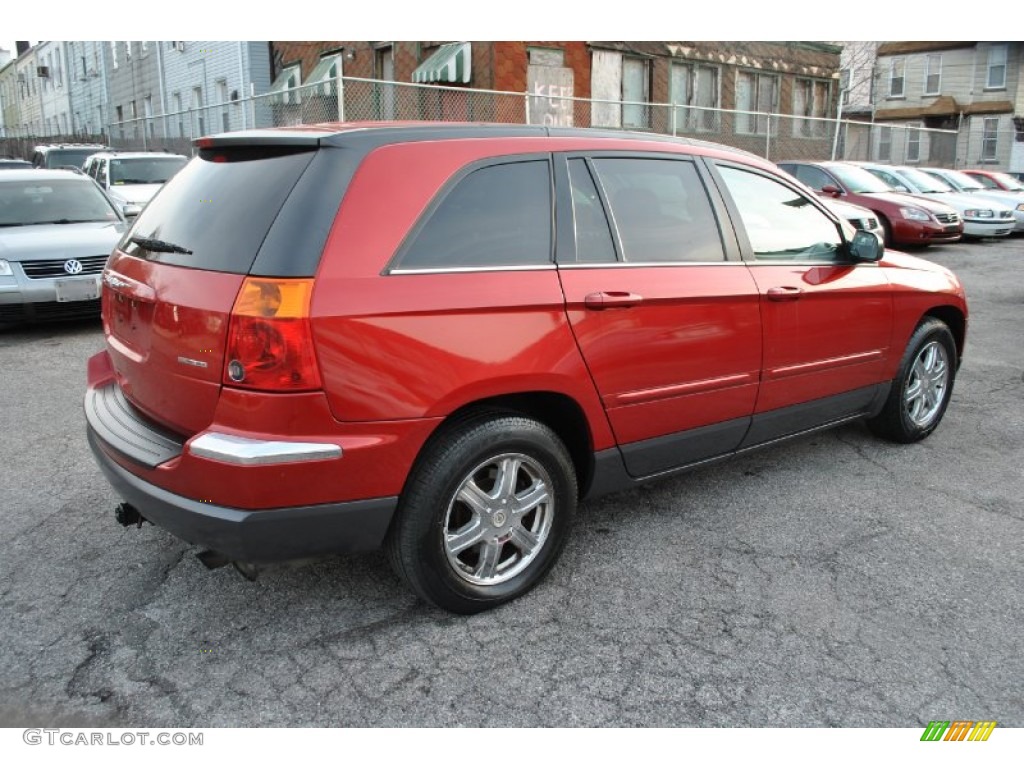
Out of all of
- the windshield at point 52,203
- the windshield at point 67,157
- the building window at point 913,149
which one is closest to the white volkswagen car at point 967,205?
the windshield at point 52,203

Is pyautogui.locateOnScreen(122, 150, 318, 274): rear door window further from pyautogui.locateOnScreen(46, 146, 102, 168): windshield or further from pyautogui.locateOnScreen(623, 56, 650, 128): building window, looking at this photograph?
pyautogui.locateOnScreen(46, 146, 102, 168): windshield

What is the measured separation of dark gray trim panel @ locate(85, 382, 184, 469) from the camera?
2.81 metres

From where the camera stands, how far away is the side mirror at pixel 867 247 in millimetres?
4199

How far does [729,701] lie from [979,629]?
108 centimetres

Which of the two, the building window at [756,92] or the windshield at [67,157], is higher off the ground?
the building window at [756,92]

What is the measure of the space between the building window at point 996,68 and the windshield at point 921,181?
72.5 ft

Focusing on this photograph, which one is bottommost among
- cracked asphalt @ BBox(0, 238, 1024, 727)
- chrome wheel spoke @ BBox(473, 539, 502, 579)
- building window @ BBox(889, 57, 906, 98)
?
cracked asphalt @ BBox(0, 238, 1024, 727)

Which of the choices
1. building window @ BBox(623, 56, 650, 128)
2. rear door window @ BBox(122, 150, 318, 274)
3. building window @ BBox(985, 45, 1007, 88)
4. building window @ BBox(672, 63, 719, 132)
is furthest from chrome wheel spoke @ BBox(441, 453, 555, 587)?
building window @ BBox(985, 45, 1007, 88)

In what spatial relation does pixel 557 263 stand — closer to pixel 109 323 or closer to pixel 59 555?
pixel 109 323

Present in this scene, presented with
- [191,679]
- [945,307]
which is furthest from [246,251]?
[945,307]

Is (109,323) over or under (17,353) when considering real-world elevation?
over

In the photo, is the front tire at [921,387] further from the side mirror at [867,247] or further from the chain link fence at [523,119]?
the chain link fence at [523,119]

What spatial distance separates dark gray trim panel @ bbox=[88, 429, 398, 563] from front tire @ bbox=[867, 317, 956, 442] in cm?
332
